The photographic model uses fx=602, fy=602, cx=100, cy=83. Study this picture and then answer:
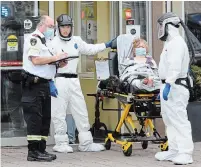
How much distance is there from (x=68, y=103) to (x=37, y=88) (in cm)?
104

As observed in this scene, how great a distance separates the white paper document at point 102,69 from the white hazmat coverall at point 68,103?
1.00 meters

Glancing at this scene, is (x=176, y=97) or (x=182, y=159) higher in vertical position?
(x=176, y=97)

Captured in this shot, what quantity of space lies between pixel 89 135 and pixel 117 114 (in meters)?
1.43

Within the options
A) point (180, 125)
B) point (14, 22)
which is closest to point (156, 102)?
point (180, 125)

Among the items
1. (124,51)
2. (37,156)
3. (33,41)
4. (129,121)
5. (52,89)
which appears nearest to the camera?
(33,41)

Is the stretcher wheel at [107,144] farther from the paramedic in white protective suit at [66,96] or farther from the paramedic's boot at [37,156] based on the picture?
the paramedic's boot at [37,156]

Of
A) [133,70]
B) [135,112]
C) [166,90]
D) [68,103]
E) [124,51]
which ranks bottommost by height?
[135,112]

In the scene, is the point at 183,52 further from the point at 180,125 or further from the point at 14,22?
the point at 14,22

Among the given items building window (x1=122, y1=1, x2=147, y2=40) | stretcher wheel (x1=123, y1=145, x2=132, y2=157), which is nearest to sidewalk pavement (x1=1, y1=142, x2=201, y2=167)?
stretcher wheel (x1=123, y1=145, x2=132, y2=157)

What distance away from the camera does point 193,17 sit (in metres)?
10.6

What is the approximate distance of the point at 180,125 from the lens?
25.8ft

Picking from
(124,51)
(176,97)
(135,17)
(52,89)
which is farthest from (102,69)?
(176,97)

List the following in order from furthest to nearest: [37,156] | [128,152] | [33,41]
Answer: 1. [128,152]
2. [37,156]
3. [33,41]

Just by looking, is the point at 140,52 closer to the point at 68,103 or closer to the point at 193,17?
the point at 68,103
